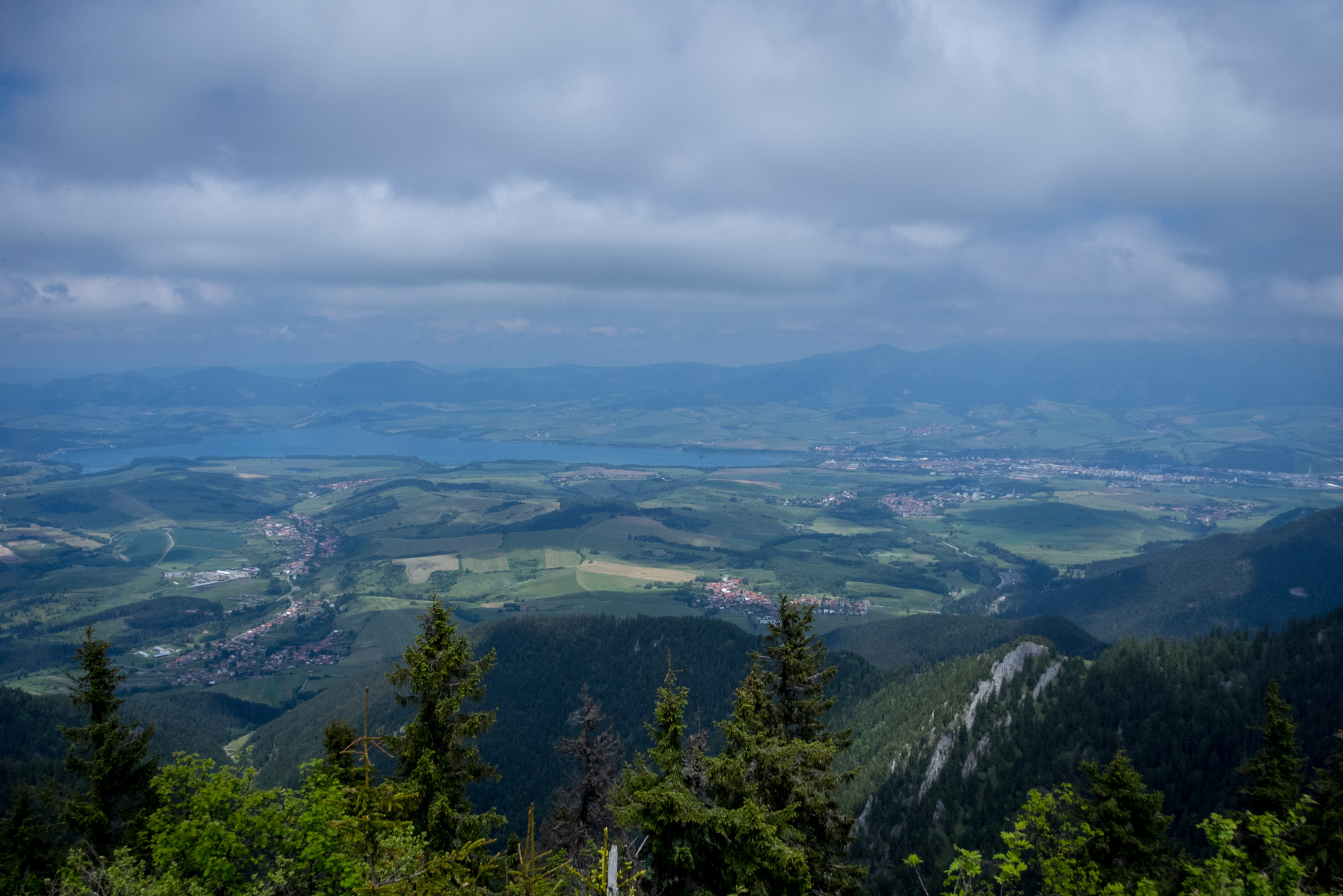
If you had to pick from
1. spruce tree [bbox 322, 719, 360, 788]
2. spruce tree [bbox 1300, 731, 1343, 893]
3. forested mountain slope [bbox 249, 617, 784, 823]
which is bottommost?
forested mountain slope [bbox 249, 617, 784, 823]

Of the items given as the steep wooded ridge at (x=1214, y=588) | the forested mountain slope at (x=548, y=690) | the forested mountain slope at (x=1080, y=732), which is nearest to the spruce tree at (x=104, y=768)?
the forested mountain slope at (x=1080, y=732)

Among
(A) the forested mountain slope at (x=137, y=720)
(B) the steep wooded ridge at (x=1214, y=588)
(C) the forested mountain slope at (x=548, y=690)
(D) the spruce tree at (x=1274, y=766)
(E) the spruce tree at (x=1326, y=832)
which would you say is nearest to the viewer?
(E) the spruce tree at (x=1326, y=832)

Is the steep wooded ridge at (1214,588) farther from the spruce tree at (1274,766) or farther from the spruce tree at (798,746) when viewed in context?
the spruce tree at (798,746)

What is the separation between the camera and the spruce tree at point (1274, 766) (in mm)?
27469

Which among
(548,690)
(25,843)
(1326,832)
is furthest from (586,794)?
(548,690)

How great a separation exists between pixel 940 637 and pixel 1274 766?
382ft

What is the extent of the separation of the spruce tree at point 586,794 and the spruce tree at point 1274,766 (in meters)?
25.5

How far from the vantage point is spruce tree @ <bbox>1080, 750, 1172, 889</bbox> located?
24875 millimetres

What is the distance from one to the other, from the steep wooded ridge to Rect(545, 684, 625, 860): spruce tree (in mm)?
161472

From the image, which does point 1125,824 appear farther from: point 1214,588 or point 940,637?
point 1214,588

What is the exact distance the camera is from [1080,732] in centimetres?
6738

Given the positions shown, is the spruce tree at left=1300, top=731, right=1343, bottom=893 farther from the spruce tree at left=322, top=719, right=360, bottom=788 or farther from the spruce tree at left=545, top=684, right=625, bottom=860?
the spruce tree at left=322, top=719, right=360, bottom=788

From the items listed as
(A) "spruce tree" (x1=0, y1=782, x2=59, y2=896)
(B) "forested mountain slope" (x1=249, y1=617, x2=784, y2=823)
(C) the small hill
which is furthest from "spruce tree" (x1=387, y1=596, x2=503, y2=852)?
(C) the small hill

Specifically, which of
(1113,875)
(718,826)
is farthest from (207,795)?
(1113,875)
